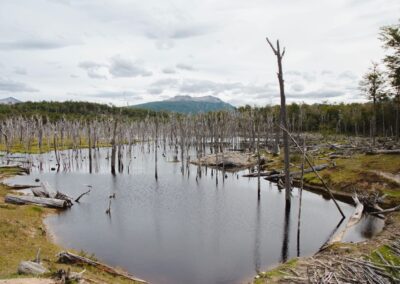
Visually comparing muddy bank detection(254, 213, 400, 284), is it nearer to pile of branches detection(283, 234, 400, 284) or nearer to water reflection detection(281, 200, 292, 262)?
pile of branches detection(283, 234, 400, 284)

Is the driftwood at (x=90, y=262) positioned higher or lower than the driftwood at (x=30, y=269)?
lower

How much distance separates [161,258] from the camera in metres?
26.1

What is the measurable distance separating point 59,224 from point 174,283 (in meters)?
17.7

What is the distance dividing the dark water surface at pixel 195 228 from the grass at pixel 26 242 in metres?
1.91

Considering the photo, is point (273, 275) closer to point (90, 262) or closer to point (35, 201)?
point (90, 262)

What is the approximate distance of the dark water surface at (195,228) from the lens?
2495cm

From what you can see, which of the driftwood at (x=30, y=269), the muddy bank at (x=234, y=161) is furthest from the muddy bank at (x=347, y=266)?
the muddy bank at (x=234, y=161)

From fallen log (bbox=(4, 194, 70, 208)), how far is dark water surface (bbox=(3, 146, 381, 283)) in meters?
1.69

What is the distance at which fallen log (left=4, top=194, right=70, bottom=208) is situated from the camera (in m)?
39.8

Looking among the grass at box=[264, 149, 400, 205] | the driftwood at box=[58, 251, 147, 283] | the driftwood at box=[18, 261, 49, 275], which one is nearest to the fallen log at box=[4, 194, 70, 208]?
the driftwood at box=[58, 251, 147, 283]

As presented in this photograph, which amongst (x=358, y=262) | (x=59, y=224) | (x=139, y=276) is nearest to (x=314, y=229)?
(x=358, y=262)

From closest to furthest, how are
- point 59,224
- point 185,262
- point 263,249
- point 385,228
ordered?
point 185,262 → point 263,249 → point 385,228 → point 59,224

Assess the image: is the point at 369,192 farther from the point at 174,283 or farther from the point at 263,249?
the point at 174,283

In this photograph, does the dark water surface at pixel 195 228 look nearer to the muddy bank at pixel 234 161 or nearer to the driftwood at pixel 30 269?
the driftwood at pixel 30 269
